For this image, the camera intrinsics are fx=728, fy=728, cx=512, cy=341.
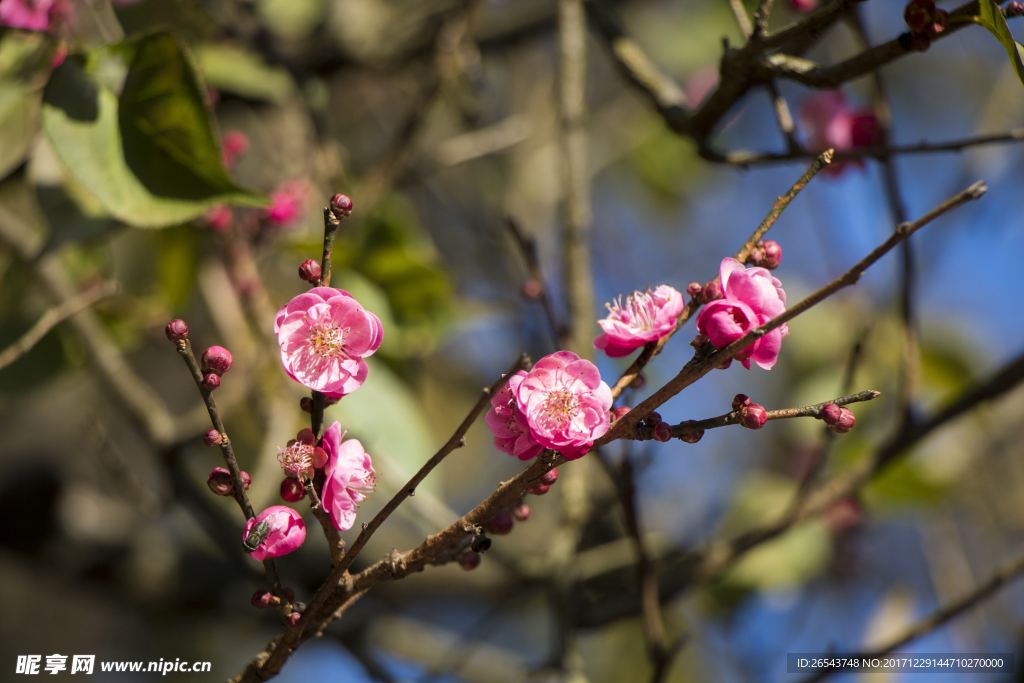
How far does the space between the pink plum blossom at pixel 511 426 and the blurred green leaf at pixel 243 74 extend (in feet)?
6.03

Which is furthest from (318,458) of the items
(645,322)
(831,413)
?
(831,413)

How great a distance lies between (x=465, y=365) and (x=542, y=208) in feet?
3.07

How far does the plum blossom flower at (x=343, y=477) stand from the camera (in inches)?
29.3

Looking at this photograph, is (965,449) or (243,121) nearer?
(965,449)

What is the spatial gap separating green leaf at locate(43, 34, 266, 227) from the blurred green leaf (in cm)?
93

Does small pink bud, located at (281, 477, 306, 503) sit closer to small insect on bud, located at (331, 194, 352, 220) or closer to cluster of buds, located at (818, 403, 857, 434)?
small insect on bud, located at (331, 194, 352, 220)

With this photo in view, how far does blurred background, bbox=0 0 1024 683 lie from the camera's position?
1509 millimetres

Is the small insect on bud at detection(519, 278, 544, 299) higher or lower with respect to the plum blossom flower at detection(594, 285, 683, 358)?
higher

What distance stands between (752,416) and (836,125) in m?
1.24

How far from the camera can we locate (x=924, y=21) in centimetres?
96

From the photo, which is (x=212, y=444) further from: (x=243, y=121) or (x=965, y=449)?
(x=965, y=449)

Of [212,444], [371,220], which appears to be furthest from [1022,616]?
[212,444]

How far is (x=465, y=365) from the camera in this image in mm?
3682

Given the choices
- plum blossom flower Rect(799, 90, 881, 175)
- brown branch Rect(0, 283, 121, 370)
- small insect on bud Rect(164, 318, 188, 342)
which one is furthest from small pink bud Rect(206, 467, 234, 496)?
plum blossom flower Rect(799, 90, 881, 175)
